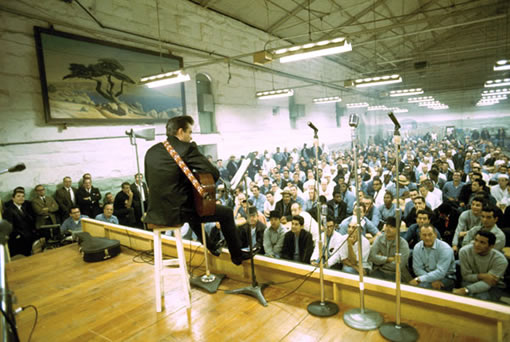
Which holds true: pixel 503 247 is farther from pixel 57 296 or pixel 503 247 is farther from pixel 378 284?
pixel 57 296

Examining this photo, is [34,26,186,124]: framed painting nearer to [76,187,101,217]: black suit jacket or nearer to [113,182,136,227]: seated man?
[76,187,101,217]: black suit jacket

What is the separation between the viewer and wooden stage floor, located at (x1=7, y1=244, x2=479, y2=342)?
2.03 metres

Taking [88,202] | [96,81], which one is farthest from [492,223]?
[96,81]

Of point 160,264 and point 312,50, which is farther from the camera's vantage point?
point 312,50

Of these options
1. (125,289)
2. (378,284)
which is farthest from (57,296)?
(378,284)

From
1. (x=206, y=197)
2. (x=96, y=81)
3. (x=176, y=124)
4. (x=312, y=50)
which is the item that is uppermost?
(x=96, y=81)

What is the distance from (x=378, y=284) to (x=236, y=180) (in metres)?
1.31

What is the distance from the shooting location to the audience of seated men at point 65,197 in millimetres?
5789

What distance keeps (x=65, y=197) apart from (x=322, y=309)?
5.59m

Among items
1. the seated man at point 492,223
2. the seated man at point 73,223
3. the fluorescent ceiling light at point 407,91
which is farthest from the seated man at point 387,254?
the fluorescent ceiling light at point 407,91

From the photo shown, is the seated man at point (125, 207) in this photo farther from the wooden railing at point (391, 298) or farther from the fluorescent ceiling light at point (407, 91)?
the fluorescent ceiling light at point (407, 91)

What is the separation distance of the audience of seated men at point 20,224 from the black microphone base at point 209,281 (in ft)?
13.3

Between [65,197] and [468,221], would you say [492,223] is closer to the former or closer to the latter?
[468,221]

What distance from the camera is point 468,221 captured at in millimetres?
4227
